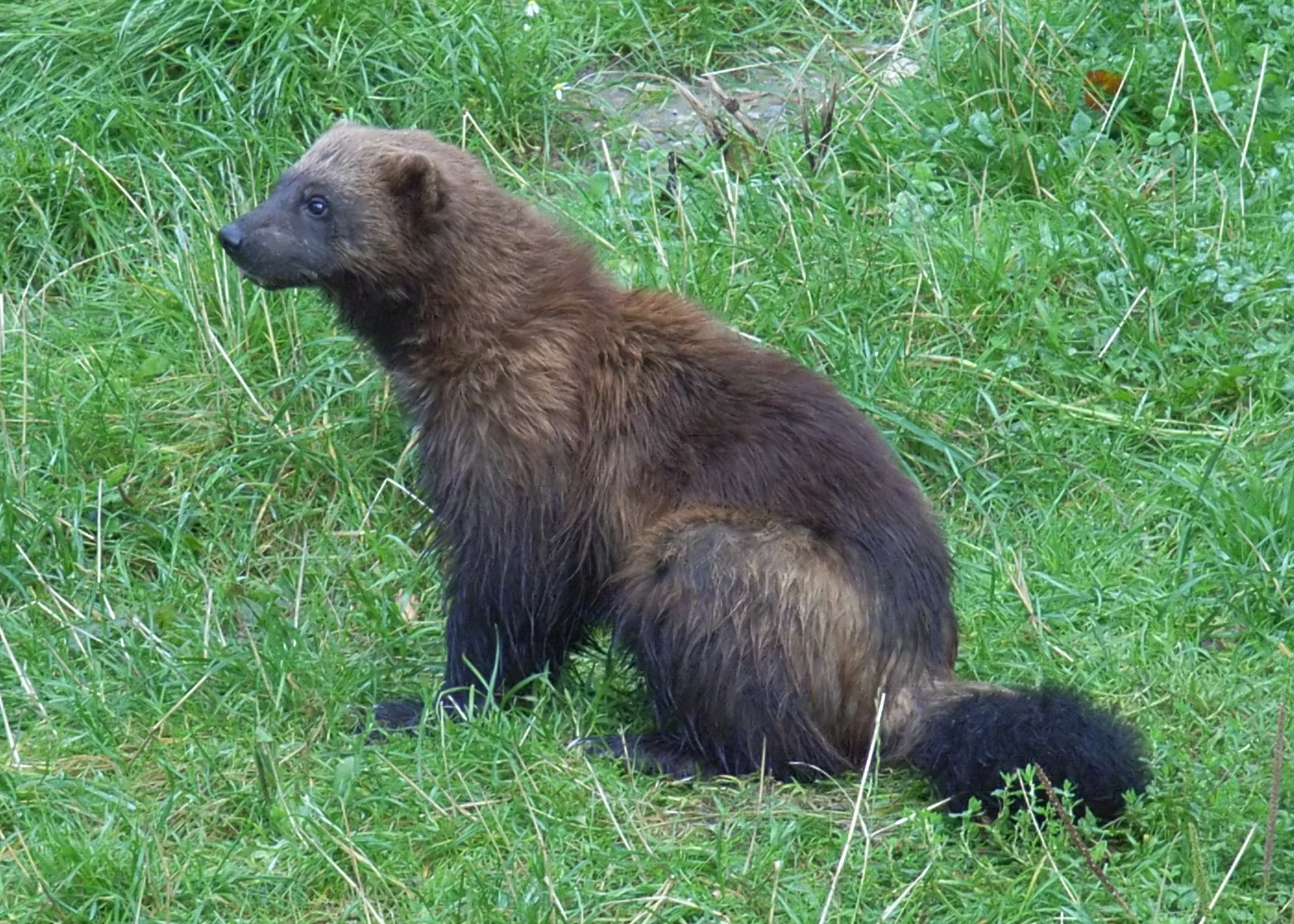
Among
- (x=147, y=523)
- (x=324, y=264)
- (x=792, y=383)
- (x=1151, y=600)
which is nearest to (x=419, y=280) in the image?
(x=324, y=264)

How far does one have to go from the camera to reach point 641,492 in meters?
4.27

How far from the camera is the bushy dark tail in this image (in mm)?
3682

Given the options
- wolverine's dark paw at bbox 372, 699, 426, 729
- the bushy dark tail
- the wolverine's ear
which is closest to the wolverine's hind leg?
the bushy dark tail

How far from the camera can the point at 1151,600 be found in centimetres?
475

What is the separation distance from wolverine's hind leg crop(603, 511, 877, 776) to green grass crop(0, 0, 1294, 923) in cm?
11

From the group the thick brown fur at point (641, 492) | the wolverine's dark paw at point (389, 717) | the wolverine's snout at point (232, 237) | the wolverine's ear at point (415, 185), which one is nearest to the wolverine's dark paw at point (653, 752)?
the thick brown fur at point (641, 492)

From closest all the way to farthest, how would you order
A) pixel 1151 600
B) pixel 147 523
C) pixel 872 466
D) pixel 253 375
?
pixel 872 466, pixel 1151 600, pixel 147 523, pixel 253 375

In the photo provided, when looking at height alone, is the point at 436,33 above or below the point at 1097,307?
above

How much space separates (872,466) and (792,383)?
0.96 ft

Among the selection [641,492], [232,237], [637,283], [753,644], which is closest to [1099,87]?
[637,283]

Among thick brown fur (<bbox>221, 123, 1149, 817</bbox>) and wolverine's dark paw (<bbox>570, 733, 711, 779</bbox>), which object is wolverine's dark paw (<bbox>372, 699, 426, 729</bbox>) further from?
wolverine's dark paw (<bbox>570, 733, 711, 779</bbox>)

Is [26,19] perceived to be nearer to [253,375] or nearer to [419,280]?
[253,375]

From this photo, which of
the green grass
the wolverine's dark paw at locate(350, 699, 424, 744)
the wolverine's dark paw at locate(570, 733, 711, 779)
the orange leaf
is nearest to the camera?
the green grass

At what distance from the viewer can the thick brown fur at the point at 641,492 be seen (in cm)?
403
